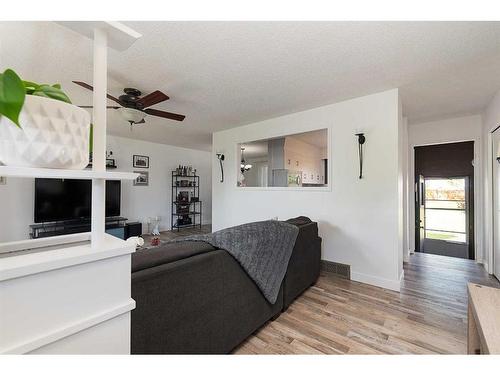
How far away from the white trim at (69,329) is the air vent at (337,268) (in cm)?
285

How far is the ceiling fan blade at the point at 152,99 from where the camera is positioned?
2.21 metres

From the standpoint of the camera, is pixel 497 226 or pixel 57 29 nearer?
Result: pixel 57 29

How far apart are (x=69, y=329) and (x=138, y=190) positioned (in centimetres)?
536

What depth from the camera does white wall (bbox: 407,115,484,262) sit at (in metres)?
3.47

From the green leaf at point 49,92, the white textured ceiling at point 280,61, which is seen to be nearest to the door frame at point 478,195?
the white textured ceiling at point 280,61

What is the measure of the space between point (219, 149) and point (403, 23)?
352cm

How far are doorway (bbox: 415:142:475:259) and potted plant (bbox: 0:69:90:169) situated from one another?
204 inches

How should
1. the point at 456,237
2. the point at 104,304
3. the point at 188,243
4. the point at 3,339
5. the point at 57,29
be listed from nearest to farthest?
the point at 3,339, the point at 104,304, the point at 188,243, the point at 57,29, the point at 456,237

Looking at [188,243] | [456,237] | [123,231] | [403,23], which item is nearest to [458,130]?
[456,237]

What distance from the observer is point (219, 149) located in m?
4.60

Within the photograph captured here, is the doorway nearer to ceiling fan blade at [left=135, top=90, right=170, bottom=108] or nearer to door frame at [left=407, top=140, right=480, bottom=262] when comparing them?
door frame at [left=407, top=140, right=480, bottom=262]

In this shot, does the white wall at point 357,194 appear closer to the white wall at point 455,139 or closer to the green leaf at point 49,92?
the white wall at point 455,139

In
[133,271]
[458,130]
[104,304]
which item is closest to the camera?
[104,304]
